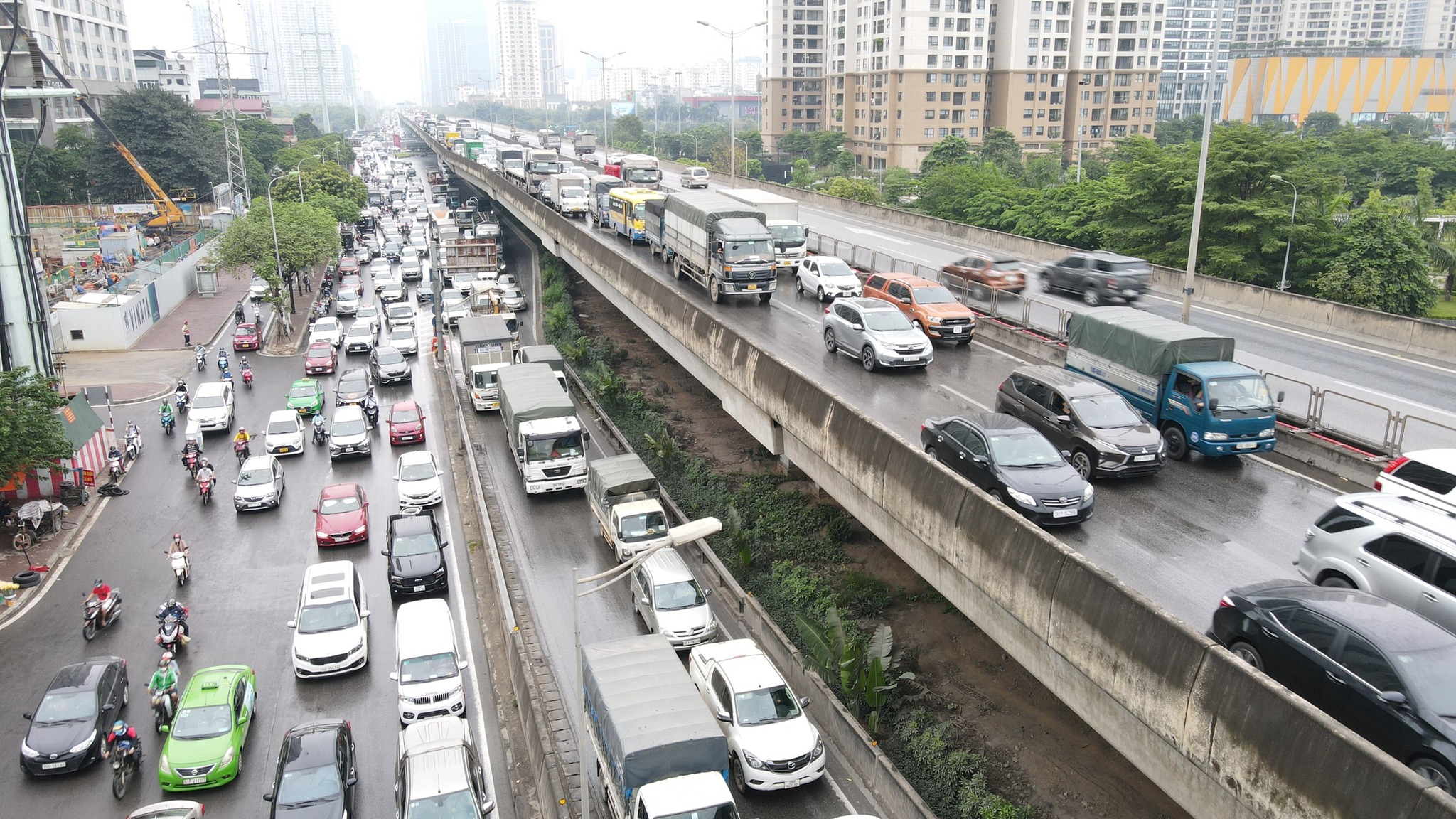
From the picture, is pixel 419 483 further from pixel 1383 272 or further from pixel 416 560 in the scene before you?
pixel 1383 272

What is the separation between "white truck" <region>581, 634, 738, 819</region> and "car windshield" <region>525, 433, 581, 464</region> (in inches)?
577

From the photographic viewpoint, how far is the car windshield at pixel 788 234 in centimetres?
3978

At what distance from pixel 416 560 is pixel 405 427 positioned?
1393 cm

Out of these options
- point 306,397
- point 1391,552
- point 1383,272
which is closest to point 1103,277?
point 1383,272

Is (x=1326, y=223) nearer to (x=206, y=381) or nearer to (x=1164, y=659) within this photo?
(x=1164, y=659)

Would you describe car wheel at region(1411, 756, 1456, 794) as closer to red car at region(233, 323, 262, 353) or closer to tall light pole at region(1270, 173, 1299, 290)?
tall light pole at region(1270, 173, 1299, 290)

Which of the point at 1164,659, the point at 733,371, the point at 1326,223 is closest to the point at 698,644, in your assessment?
the point at 733,371

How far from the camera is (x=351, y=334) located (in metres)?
54.6

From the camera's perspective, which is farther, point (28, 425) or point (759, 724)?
point (28, 425)

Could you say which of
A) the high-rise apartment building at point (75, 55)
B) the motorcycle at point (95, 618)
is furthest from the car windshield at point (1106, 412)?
the high-rise apartment building at point (75, 55)

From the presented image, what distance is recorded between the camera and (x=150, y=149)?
94188 mm

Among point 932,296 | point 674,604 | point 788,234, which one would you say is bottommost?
point 674,604

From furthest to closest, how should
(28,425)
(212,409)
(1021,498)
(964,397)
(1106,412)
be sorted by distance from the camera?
(212,409) < (28,425) < (964,397) < (1106,412) < (1021,498)

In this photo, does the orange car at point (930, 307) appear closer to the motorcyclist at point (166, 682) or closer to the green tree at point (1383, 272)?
the green tree at point (1383, 272)
